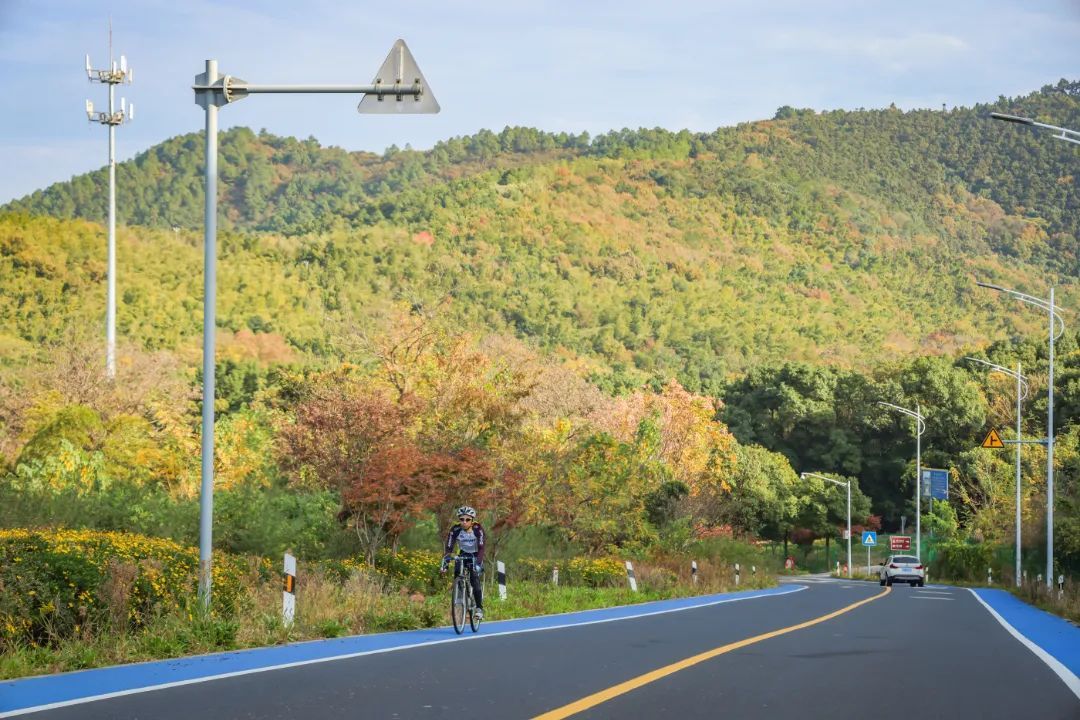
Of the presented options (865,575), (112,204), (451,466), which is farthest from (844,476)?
(451,466)

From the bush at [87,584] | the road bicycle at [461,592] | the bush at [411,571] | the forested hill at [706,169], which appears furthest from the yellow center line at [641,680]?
the forested hill at [706,169]

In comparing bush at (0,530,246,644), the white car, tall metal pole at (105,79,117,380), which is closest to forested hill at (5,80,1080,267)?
tall metal pole at (105,79,117,380)

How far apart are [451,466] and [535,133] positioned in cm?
16671

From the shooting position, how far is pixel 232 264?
310ft

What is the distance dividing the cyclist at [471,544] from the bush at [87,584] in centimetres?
319

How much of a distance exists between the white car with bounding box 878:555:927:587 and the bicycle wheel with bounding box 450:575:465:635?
42801 millimetres

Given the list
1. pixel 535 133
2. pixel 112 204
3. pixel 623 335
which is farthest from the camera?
pixel 535 133

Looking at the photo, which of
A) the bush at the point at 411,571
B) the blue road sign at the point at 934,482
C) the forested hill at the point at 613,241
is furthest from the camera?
the forested hill at the point at 613,241

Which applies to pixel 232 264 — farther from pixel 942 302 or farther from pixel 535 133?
pixel 535 133

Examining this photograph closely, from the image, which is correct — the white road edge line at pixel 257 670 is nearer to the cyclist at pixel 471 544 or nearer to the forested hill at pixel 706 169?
the cyclist at pixel 471 544

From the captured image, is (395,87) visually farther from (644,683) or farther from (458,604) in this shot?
(644,683)

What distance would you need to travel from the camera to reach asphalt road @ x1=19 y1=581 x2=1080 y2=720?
11.0m

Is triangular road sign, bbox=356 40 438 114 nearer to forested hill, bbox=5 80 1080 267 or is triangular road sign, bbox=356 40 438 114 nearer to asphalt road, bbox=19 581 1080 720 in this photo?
asphalt road, bbox=19 581 1080 720

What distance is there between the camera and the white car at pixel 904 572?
58750 millimetres
